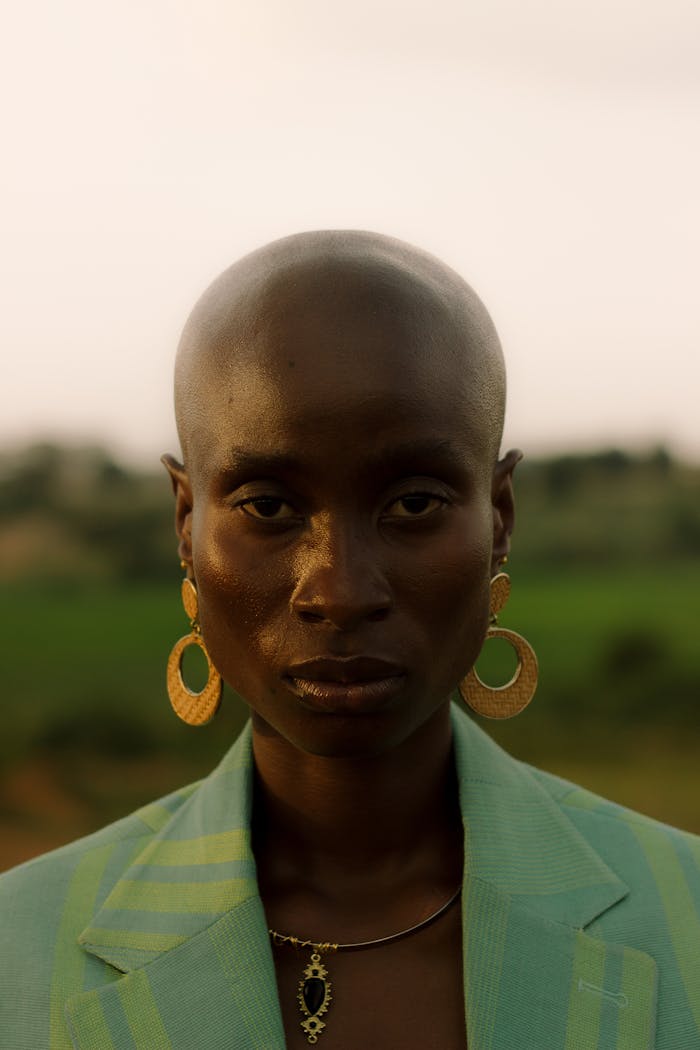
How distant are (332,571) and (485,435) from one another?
1.53 ft

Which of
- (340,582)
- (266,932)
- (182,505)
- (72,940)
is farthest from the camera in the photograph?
(182,505)

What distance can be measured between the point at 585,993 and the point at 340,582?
3.20ft

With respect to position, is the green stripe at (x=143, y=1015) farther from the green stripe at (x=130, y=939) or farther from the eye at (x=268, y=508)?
the eye at (x=268, y=508)

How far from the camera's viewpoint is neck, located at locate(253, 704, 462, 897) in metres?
2.66

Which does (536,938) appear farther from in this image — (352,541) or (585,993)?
(352,541)

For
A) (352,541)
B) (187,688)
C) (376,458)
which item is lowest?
(187,688)

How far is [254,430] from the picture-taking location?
7.77 feet

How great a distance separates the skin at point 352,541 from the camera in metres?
2.33

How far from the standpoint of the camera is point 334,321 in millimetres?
2355

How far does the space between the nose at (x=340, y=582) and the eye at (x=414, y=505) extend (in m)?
0.09

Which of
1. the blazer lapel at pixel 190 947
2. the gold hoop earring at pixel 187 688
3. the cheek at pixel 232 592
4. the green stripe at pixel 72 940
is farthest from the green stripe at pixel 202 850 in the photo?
the cheek at pixel 232 592

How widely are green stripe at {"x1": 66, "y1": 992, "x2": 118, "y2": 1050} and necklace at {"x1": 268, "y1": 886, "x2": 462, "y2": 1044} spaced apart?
38cm

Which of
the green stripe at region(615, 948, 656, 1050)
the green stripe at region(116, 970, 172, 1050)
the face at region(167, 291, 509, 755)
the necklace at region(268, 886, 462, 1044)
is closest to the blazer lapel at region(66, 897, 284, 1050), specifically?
the green stripe at region(116, 970, 172, 1050)

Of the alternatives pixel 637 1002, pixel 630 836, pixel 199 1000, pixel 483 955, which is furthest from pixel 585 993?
pixel 199 1000
